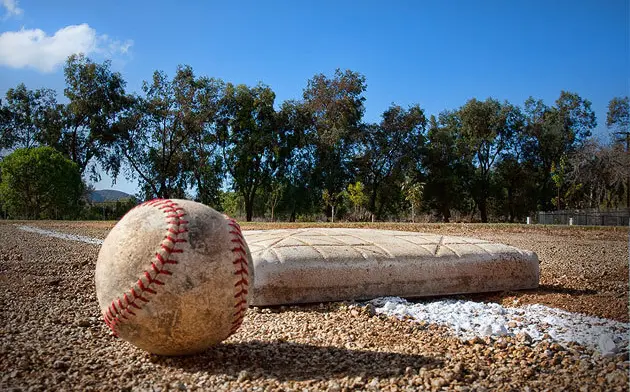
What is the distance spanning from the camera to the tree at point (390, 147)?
39875 millimetres

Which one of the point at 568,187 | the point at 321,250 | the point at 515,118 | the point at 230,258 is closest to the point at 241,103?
the point at 515,118

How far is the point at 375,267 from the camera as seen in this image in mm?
6422

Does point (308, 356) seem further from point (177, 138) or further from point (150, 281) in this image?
point (177, 138)

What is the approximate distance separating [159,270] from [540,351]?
315 cm

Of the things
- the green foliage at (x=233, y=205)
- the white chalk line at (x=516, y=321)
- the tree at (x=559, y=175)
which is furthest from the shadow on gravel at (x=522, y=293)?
the green foliage at (x=233, y=205)

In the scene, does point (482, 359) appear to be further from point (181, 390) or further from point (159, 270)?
point (159, 270)

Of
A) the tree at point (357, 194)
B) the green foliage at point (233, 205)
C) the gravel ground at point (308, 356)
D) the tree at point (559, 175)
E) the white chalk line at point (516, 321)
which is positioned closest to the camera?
the gravel ground at point (308, 356)

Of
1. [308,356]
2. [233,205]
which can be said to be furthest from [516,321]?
[233,205]

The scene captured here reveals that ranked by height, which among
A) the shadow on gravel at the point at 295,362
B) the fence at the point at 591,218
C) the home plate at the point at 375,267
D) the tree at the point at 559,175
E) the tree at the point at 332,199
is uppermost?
the tree at the point at 559,175

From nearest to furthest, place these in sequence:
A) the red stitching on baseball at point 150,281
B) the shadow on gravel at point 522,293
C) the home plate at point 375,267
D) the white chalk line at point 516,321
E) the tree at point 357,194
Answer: the red stitching on baseball at point 150,281
the white chalk line at point 516,321
the home plate at point 375,267
the shadow on gravel at point 522,293
the tree at point 357,194

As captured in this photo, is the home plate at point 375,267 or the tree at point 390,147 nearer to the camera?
the home plate at point 375,267

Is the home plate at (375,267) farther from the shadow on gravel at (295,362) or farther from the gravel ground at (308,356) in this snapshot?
the shadow on gravel at (295,362)

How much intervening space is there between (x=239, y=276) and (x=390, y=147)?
37.0 metres

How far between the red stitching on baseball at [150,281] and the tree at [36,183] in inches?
1263
